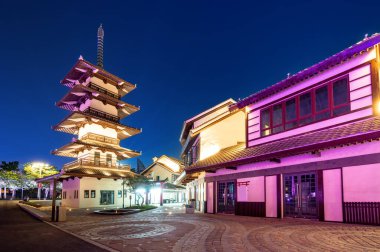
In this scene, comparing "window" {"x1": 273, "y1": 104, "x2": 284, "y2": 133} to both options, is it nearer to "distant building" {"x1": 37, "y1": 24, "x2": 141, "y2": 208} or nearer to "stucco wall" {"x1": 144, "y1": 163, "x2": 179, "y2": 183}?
"distant building" {"x1": 37, "y1": 24, "x2": 141, "y2": 208}

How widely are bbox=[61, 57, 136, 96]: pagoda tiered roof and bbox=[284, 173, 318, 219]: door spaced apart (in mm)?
34167

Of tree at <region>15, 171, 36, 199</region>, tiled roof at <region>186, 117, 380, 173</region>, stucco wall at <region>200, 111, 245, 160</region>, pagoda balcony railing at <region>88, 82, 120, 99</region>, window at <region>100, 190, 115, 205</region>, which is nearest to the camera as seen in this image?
tiled roof at <region>186, 117, 380, 173</region>

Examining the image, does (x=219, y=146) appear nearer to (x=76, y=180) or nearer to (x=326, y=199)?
(x=326, y=199)

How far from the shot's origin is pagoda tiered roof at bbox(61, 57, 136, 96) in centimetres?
4300

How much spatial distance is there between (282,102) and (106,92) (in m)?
32.7

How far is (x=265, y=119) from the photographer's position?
19844 mm

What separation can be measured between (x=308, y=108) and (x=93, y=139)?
104 feet

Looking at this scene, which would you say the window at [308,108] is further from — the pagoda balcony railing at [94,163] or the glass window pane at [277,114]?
the pagoda balcony railing at [94,163]

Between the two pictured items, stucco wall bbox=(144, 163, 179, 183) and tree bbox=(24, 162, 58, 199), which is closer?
stucco wall bbox=(144, 163, 179, 183)

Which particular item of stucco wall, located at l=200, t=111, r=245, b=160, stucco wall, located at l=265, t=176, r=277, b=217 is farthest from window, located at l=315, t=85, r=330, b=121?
stucco wall, located at l=200, t=111, r=245, b=160

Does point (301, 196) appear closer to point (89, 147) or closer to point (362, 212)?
point (362, 212)

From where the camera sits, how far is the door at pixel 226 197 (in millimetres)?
21516

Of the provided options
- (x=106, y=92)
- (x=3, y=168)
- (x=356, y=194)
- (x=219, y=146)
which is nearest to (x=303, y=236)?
(x=356, y=194)

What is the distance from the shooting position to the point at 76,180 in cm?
4053
